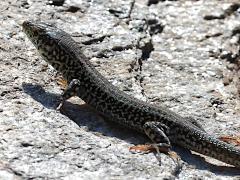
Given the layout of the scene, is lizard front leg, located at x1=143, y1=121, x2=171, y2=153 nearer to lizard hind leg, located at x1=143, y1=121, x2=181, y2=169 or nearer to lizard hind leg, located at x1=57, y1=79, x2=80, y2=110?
lizard hind leg, located at x1=143, y1=121, x2=181, y2=169

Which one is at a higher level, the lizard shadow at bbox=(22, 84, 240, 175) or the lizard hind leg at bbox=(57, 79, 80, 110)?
the lizard hind leg at bbox=(57, 79, 80, 110)

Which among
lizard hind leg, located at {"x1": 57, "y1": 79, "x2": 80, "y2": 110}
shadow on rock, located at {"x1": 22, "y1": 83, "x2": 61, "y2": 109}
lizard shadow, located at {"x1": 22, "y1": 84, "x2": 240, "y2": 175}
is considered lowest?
lizard shadow, located at {"x1": 22, "y1": 84, "x2": 240, "y2": 175}

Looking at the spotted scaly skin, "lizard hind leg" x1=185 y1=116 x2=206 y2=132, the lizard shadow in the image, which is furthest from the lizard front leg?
"lizard hind leg" x1=185 y1=116 x2=206 y2=132

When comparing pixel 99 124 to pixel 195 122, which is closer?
pixel 99 124

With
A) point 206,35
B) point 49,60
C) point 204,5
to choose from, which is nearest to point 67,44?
point 49,60

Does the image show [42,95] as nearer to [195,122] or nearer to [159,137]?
[159,137]

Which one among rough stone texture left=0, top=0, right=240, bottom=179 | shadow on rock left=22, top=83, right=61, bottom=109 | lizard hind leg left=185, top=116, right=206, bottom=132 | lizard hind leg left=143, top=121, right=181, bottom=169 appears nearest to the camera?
rough stone texture left=0, top=0, right=240, bottom=179

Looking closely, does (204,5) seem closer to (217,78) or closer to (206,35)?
(206,35)

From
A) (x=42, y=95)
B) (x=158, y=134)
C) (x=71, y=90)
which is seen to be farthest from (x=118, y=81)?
(x=158, y=134)
